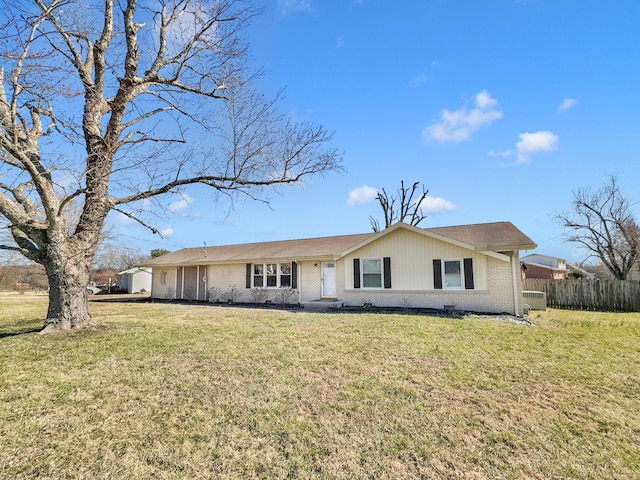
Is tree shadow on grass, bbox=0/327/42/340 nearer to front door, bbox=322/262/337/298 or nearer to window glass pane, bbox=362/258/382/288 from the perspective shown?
front door, bbox=322/262/337/298

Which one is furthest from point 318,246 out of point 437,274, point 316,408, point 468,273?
point 316,408

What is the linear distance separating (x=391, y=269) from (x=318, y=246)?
515 centimetres

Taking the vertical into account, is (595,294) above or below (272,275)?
below

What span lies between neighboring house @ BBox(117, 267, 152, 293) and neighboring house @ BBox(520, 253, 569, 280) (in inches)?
1444

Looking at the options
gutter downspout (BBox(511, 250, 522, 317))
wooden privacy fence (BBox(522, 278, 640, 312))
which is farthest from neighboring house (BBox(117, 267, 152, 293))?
wooden privacy fence (BBox(522, 278, 640, 312))

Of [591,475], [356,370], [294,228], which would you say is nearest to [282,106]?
[356,370]

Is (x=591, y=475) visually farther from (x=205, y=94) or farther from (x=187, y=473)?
(x=205, y=94)

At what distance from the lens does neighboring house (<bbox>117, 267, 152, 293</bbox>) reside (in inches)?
1234

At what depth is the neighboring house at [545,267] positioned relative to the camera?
36.8 m

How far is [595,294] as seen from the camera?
659 inches

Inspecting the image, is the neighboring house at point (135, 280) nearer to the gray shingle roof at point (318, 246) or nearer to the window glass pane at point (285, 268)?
the gray shingle roof at point (318, 246)

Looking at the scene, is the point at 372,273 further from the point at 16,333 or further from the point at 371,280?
the point at 16,333

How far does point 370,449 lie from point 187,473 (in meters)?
1.77

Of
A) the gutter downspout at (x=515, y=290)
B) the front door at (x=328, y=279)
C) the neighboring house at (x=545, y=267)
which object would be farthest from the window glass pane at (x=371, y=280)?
the neighboring house at (x=545, y=267)
